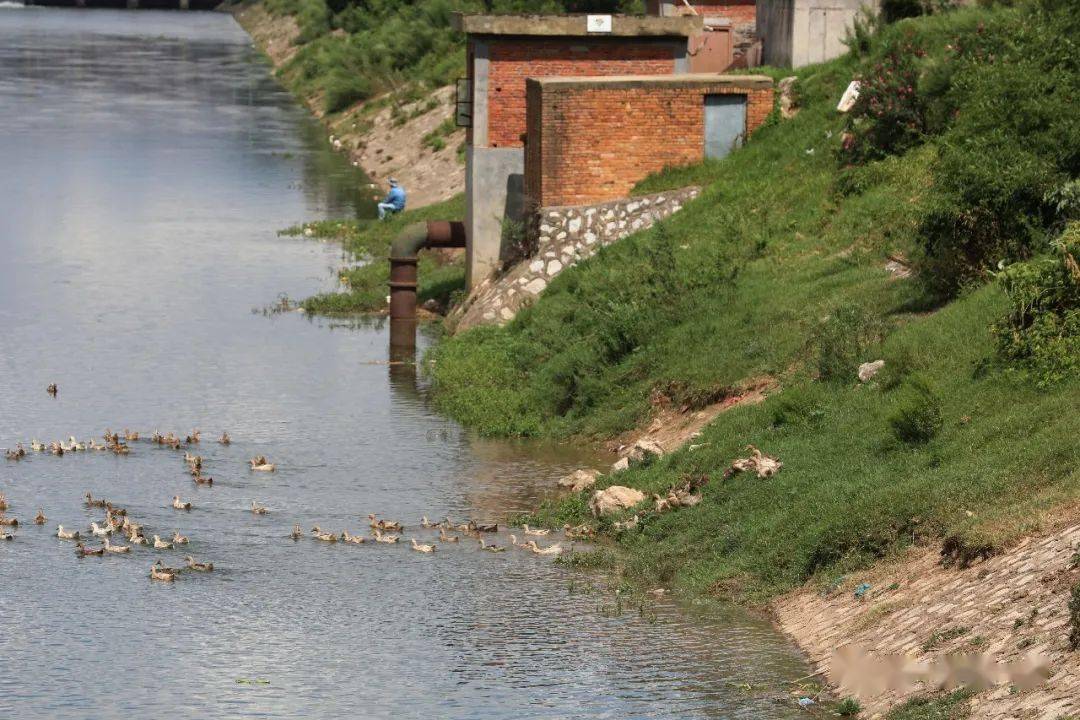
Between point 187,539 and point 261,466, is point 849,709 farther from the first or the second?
point 261,466

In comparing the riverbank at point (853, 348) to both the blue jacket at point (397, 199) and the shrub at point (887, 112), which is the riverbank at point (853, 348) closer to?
the shrub at point (887, 112)

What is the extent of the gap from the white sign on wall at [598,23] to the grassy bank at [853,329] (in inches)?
121

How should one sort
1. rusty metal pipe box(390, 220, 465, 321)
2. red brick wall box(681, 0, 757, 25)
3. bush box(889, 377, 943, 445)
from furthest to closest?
red brick wall box(681, 0, 757, 25) < rusty metal pipe box(390, 220, 465, 321) < bush box(889, 377, 943, 445)

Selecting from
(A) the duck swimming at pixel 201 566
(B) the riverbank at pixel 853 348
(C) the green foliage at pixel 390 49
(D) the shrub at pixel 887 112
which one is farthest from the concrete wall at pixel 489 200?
(C) the green foliage at pixel 390 49

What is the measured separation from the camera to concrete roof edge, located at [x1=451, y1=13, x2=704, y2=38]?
2997 cm

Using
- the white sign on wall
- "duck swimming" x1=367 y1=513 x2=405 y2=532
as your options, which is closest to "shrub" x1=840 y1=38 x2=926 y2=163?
the white sign on wall

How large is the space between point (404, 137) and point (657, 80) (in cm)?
2222

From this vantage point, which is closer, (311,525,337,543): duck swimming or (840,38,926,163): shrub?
(311,525,337,543): duck swimming

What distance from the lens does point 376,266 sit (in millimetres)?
33781

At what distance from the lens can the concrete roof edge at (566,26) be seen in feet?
98.3

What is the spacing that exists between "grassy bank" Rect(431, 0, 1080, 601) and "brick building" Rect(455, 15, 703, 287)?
273 centimetres

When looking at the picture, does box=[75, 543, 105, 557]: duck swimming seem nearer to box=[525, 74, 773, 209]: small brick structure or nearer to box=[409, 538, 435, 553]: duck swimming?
box=[409, 538, 435, 553]: duck swimming

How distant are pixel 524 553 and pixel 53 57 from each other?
234ft

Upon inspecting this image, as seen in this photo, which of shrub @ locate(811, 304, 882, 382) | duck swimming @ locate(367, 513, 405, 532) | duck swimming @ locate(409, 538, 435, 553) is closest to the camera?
duck swimming @ locate(409, 538, 435, 553)
